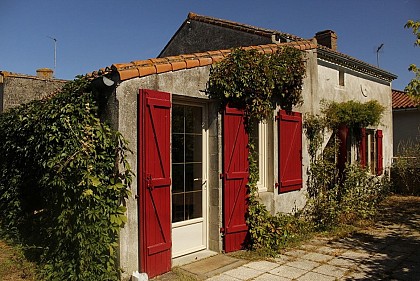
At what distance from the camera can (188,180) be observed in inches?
208

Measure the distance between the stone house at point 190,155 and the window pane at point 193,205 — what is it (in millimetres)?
16

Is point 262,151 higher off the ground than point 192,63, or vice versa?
point 192,63

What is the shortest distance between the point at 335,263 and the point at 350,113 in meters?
4.77

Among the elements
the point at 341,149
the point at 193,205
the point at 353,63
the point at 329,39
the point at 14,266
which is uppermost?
the point at 329,39

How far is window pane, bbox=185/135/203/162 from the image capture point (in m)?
5.30

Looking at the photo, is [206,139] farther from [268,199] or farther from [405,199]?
[405,199]

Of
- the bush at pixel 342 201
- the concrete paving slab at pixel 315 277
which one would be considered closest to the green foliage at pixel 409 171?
the bush at pixel 342 201

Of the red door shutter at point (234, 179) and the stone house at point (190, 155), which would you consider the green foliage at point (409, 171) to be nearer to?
the stone house at point (190, 155)

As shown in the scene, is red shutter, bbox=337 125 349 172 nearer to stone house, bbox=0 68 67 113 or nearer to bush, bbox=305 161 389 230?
bush, bbox=305 161 389 230

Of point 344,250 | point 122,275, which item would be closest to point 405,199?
point 344,250

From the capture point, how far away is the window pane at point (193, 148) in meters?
5.30

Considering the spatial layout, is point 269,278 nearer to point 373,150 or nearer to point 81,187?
point 81,187

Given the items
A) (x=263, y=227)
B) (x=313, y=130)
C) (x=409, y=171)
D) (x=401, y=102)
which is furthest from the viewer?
(x=401, y=102)

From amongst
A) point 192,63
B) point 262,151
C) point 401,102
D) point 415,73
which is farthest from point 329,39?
point 192,63
